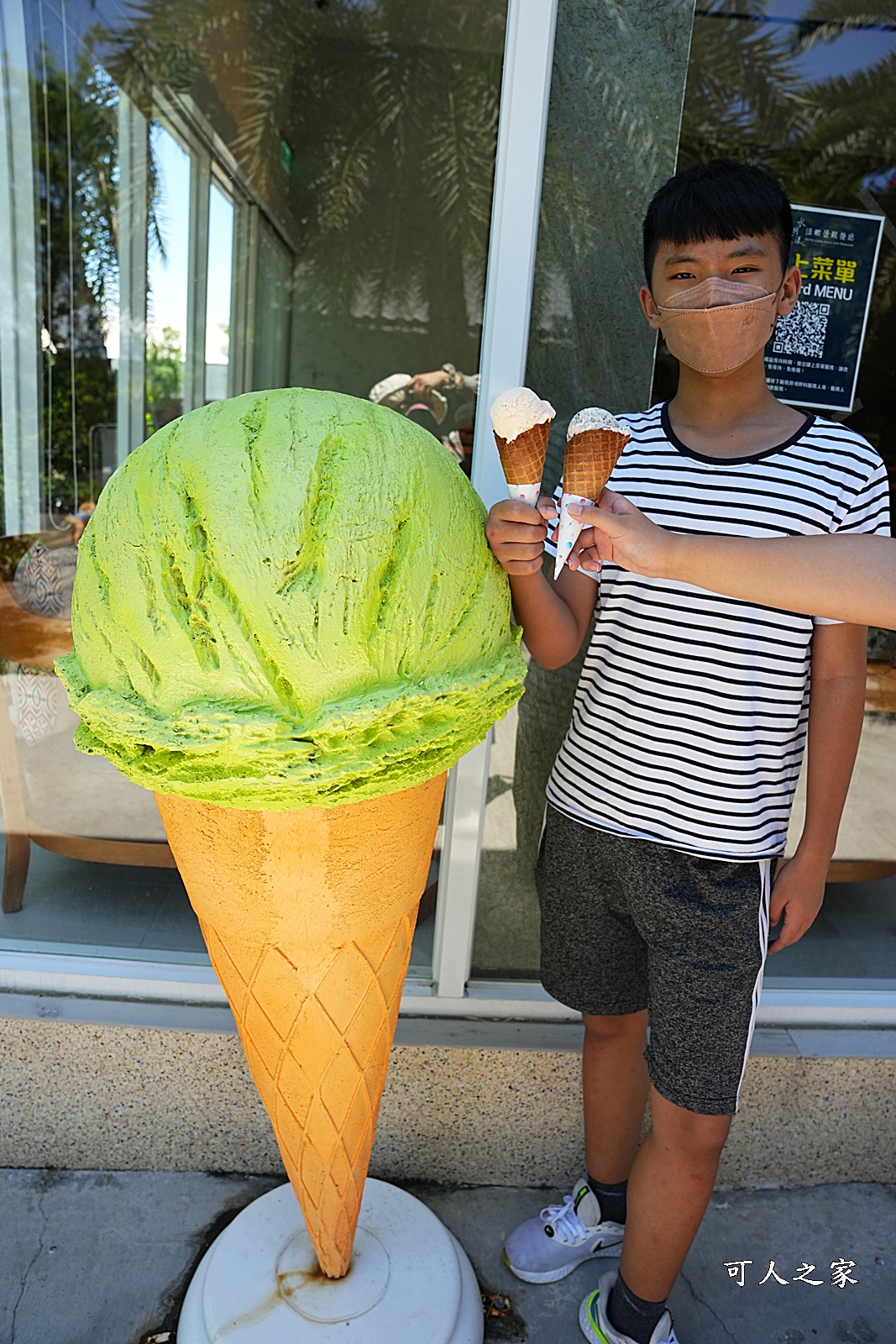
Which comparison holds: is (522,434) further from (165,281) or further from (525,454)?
(165,281)

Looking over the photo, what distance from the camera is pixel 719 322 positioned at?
1.15 m

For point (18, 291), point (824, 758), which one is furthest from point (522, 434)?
point (18, 291)

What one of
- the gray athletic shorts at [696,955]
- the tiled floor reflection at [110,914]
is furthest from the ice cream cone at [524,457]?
the tiled floor reflection at [110,914]

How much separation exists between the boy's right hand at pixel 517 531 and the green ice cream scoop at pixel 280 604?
1.9 inches

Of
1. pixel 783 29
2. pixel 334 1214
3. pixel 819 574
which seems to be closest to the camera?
pixel 819 574

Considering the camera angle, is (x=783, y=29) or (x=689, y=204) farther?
(x=783, y=29)

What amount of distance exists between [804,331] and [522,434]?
1203mm

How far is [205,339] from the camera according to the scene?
2.86m

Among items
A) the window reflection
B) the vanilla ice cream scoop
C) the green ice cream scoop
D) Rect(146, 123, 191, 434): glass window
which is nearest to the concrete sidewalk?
the green ice cream scoop

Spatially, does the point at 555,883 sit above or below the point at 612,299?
below

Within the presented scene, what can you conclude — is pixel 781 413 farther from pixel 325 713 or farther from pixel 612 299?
pixel 325 713

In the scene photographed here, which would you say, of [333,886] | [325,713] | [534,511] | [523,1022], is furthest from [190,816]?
[523,1022]

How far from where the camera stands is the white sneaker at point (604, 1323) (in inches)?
56.7

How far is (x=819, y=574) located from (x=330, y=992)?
0.84 m
